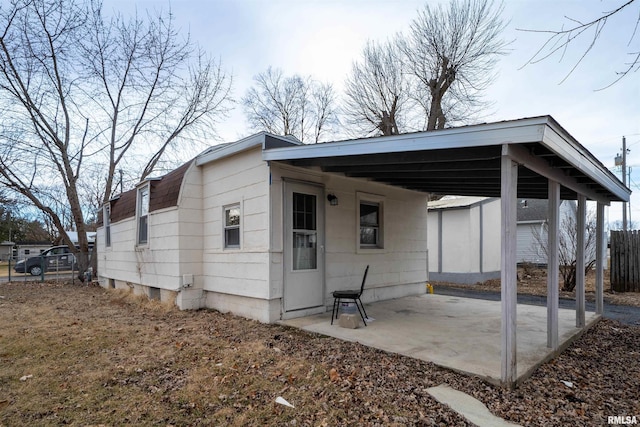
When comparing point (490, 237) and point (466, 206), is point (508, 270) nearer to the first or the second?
point (466, 206)

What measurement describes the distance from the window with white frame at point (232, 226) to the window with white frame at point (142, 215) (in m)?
3.03

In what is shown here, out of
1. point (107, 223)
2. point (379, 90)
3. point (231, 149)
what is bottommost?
point (107, 223)

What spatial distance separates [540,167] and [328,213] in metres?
3.57

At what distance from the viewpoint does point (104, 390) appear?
3.52 meters

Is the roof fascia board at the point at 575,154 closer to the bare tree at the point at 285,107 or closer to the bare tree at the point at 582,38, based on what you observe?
the bare tree at the point at 582,38

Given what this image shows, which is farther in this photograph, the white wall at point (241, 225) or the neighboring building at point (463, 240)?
the neighboring building at point (463, 240)

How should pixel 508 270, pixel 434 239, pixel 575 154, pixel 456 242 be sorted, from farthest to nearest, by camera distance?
pixel 434 239 < pixel 456 242 < pixel 575 154 < pixel 508 270

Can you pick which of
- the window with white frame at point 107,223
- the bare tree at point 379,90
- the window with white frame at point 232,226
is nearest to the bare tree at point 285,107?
the bare tree at point 379,90

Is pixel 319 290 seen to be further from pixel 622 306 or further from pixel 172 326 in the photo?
pixel 622 306

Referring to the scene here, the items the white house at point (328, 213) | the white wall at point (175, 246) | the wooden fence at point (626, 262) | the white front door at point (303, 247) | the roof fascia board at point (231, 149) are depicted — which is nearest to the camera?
the white house at point (328, 213)

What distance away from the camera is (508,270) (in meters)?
3.45

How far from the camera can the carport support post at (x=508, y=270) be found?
3.46m

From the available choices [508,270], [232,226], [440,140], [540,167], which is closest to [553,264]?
[540,167]

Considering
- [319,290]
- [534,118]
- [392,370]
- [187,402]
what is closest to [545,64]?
[534,118]
